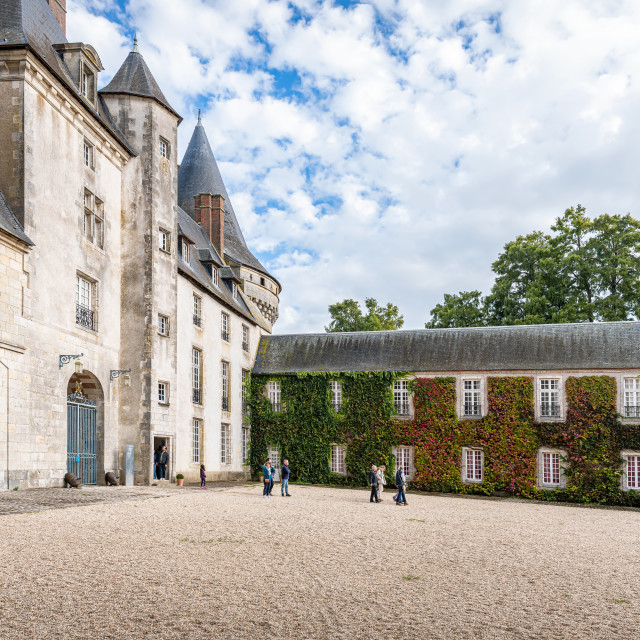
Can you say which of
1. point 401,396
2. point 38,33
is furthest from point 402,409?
point 38,33

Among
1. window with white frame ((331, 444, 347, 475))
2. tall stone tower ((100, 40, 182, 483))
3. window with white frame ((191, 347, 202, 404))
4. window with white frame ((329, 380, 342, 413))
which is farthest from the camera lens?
window with white frame ((329, 380, 342, 413))

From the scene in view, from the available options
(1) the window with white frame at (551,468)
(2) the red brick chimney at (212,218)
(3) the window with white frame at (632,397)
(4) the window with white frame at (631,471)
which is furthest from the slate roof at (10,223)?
(4) the window with white frame at (631,471)

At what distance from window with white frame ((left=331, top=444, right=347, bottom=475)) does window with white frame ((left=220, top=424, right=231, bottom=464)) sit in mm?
4272

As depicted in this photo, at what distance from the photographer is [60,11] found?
76.9 feet

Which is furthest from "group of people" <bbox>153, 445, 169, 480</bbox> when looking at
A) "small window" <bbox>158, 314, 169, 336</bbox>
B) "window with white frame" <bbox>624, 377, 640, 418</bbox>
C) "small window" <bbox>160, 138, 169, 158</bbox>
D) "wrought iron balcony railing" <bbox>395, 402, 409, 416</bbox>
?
"window with white frame" <bbox>624, 377, 640, 418</bbox>

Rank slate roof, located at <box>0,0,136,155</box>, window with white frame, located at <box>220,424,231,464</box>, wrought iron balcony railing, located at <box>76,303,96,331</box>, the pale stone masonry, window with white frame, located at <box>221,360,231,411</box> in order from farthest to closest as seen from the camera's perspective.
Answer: window with white frame, located at <box>221,360,231,411</box>
window with white frame, located at <box>220,424,231,464</box>
wrought iron balcony railing, located at <box>76,303,96,331</box>
slate roof, located at <box>0,0,136,155</box>
the pale stone masonry

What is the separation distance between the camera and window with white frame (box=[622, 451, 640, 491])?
87.1 feet

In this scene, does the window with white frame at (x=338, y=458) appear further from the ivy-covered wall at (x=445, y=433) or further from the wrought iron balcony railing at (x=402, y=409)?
the wrought iron balcony railing at (x=402, y=409)

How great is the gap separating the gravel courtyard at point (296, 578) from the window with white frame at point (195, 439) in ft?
38.3

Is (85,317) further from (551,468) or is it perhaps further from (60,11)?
(551,468)

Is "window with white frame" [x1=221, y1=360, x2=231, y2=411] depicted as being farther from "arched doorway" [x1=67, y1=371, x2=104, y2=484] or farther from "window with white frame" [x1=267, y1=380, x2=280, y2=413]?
"arched doorway" [x1=67, y1=371, x2=104, y2=484]

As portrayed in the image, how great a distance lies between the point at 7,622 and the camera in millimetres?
6059

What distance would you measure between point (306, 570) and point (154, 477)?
14610mm

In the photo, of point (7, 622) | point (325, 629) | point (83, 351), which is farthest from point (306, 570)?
point (83, 351)
